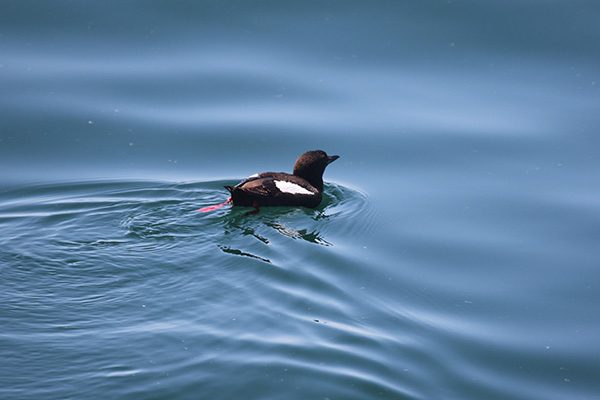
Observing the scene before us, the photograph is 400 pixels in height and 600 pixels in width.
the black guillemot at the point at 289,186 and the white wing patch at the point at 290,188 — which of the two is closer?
the black guillemot at the point at 289,186

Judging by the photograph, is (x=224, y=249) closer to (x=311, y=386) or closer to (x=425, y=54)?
(x=311, y=386)

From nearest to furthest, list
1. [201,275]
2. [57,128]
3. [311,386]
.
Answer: [311,386], [201,275], [57,128]

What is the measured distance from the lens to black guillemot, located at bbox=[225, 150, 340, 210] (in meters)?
8.68

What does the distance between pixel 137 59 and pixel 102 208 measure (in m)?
3.59

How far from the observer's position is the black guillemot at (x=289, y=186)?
868 centimetres

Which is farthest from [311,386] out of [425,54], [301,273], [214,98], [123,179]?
[425,54]

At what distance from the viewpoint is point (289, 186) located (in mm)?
9016

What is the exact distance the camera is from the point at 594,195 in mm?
8719

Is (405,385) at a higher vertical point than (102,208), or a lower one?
lower

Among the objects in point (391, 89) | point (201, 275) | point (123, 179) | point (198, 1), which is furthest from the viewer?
point (198, 1)

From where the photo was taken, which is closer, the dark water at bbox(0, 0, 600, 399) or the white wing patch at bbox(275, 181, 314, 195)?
the dark water at bbox(0, 0, 600, 399)

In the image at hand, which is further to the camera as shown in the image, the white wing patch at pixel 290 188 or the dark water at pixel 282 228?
the white wing patch at pixel 290 188

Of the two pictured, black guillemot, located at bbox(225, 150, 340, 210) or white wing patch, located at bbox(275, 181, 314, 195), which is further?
white wing patch, located at bbox(275, 181, 314, 195)

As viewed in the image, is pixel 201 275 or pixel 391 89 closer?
pixel 201 275
